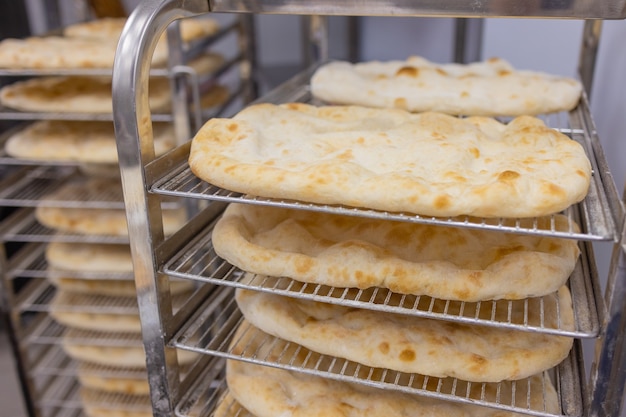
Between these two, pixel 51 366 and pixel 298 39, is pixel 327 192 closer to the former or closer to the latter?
pixel 51 366

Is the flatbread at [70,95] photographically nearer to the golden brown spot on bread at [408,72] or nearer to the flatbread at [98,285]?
the flatbread at [98,285]

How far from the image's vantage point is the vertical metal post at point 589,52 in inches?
62.3

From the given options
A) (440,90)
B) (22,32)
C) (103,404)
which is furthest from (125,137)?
(22,32)

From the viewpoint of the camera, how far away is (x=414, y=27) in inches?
99.8

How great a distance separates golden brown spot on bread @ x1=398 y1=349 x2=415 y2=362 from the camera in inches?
37.8

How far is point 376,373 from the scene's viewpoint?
1.08 m

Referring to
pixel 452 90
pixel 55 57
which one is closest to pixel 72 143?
pixel 55 57

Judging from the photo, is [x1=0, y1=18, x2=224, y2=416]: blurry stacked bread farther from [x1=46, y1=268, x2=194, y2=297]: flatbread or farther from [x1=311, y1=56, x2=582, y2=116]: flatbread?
[x1=311, y1=56, x2=582, y2=116]: flatbread

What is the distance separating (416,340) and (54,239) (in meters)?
1.35

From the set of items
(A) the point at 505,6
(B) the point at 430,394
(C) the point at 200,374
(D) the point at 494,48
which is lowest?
(C) the point at 200,374

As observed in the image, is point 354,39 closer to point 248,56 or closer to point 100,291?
point 248,56

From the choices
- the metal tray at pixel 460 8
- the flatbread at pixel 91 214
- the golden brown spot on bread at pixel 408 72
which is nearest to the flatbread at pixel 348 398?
the metal tray at pixel 460 8

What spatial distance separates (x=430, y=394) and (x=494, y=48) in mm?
1761

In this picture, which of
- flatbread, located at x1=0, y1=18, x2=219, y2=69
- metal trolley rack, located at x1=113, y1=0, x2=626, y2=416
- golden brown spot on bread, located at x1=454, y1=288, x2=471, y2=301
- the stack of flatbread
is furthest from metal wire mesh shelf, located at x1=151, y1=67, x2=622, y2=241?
the stack of flatbread
